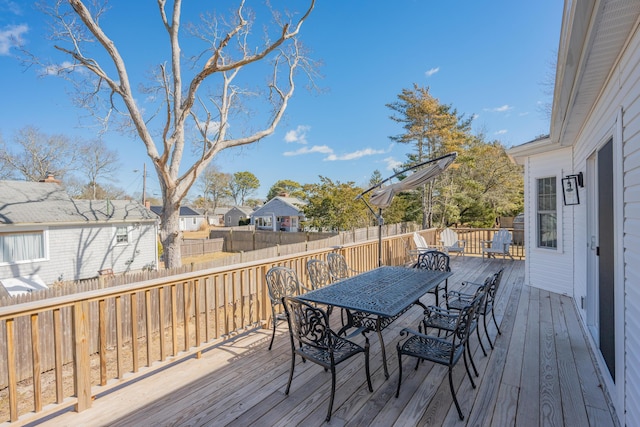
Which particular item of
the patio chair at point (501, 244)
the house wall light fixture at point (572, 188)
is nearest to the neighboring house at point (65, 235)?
the house wall light fixture at point (572, 188)

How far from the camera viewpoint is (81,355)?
216 centimetres

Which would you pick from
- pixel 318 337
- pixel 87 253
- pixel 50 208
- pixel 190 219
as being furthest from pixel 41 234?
pixel 190 219

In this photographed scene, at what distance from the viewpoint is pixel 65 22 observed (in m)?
7.76

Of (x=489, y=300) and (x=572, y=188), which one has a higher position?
(x=572, y=188)

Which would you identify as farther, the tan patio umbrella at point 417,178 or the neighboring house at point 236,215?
the neighboring house at point 236,215

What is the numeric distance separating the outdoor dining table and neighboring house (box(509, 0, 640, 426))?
142cm

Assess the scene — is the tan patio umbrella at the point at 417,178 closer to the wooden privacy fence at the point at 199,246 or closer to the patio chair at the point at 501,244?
the patio chair at the point at 501,244

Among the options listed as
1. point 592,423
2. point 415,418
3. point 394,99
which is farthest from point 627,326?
point 394,99

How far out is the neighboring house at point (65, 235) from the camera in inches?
403

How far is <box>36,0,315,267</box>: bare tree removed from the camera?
26.8 ft

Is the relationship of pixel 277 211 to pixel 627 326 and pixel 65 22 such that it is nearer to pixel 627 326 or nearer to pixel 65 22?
pixel 65 22

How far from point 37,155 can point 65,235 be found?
41.2 ft

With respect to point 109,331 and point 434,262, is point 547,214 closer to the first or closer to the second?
point 434,262

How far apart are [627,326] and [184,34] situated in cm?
1149
